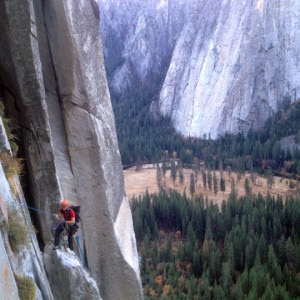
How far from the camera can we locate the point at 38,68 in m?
10.3

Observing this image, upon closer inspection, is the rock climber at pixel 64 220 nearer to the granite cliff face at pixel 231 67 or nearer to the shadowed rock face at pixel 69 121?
the shadowed rock face at pixel 69 121

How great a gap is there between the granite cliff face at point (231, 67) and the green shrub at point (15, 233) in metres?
79.6

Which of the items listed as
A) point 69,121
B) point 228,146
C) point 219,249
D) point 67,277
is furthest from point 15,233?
point 228,146

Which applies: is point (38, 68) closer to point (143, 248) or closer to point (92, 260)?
point (92, 260)

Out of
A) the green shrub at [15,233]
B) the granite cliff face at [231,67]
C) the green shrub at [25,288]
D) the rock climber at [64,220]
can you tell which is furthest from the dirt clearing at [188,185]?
the green shrub at [25,288]

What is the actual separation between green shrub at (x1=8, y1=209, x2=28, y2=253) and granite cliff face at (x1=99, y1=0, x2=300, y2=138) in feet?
261

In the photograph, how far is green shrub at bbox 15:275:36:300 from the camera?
737cm

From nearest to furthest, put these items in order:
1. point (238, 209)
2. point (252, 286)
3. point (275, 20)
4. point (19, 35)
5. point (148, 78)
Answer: point (19, 35)
point (252, 286)
point (238, 209)
point (275, 20)
point (148, 78)

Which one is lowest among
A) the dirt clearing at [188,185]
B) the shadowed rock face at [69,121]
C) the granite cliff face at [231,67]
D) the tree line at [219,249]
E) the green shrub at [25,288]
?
the tree line at [219,249]

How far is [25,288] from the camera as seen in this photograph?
742cm

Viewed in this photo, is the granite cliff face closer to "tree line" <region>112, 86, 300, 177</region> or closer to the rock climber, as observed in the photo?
"tree line" <region>112, 86, 300, 177</region>

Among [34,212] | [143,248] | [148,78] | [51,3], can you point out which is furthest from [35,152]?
[148,78]

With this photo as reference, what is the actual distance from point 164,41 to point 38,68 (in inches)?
4491

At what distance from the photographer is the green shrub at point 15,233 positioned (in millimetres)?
7633
